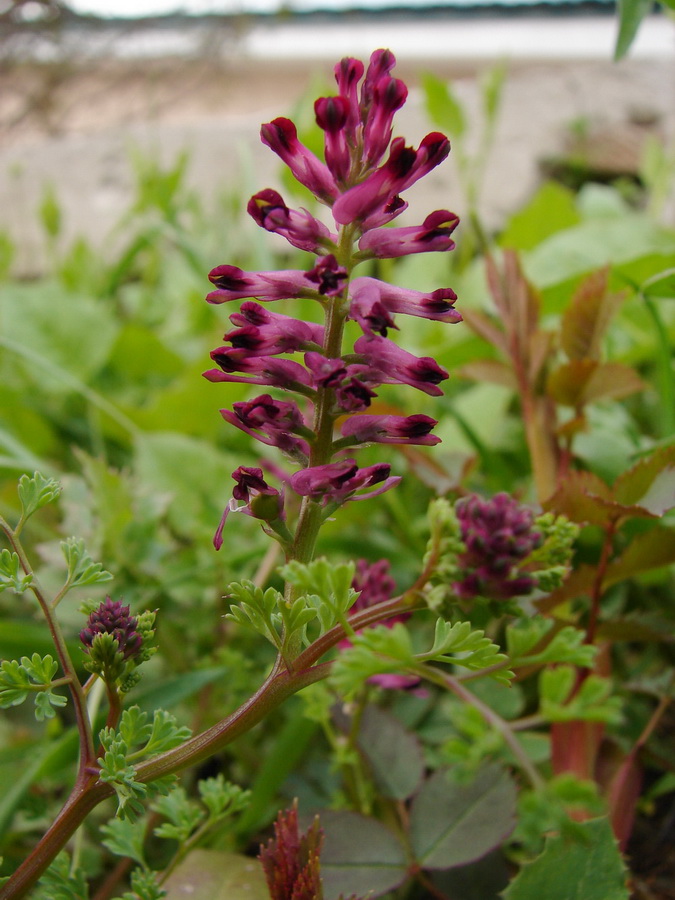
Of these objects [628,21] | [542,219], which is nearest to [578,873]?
[628,21]

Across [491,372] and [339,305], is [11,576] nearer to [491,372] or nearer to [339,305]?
[339,305]

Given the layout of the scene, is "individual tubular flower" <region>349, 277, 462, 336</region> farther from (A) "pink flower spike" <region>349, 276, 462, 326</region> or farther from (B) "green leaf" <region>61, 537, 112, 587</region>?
(B) "green leaf" <region>61, 537, 112, 587</region>

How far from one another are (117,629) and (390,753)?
304 mm

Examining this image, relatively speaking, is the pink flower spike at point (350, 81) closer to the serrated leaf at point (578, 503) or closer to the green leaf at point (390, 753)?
the serrated leaf at point (578, 503)

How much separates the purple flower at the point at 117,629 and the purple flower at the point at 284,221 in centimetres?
21

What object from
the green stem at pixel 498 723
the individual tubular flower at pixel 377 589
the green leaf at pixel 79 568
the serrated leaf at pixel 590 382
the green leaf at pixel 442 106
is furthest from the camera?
the green leaf at pixel 442 106

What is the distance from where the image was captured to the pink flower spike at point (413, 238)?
39 centimetres

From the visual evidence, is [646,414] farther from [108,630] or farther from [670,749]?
[108,630]

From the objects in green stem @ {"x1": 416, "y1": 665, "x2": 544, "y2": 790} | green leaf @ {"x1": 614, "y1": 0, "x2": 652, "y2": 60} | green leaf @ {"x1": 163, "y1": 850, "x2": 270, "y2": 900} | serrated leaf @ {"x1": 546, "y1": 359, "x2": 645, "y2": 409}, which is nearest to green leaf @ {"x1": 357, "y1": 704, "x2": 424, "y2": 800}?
green leaf @ {"x1": 163, "y1": 850, "x2": 270, "y2": 900}

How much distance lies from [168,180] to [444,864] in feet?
4.19

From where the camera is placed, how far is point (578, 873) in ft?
1.43

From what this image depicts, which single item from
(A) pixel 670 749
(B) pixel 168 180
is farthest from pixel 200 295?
(A) pixel 670 749

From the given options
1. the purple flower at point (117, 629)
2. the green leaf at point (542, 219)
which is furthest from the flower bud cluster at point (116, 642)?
the green leaf at point (542, 219)

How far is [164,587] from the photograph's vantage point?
76 cm
